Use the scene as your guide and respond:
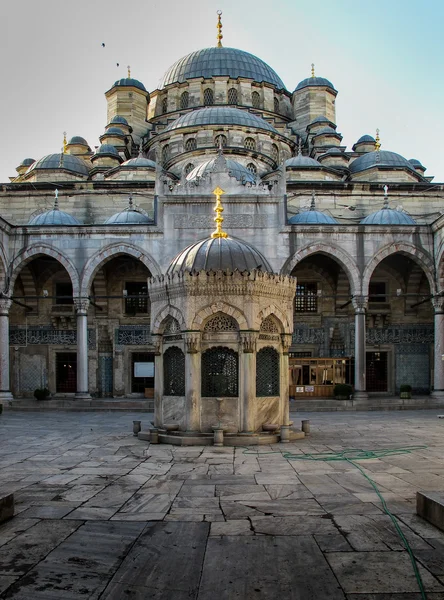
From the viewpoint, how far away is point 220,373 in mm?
9570

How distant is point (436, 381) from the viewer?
65.1 feet

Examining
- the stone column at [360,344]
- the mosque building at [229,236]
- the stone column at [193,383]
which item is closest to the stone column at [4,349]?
the mosque building at [229,236]

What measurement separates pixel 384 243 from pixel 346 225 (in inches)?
58.3

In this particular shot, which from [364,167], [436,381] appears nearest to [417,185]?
[364,167]

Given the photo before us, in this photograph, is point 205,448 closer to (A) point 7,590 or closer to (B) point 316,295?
(A) point 7,590

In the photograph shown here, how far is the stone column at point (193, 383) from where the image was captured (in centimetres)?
940

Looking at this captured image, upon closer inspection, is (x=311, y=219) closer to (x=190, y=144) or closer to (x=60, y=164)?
(x=190, y=144)

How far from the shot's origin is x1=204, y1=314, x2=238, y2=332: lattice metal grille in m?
9.62

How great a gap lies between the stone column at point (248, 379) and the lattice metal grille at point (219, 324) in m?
0.31

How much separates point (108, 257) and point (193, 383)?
11.5 metres

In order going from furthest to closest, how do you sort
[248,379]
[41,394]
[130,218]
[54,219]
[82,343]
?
[54,219] < [130,218] < [41,394] < [82,343] < [248,379]

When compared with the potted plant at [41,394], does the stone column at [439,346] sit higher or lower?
higher

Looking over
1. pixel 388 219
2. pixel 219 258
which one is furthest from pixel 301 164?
pixel 219 258

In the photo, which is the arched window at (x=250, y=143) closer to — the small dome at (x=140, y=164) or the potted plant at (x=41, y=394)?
the small dome at (x=140, y=164)
